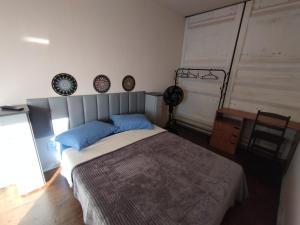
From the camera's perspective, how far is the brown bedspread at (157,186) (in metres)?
1.04

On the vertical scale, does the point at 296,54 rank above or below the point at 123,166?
above

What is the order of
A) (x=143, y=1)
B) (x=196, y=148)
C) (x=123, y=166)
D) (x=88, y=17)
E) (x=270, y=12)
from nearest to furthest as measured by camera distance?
(x=123, y=166) < (x=196, y=148) < (x=88, y=17) < (x=270, y=12) < (x=143, y=1)

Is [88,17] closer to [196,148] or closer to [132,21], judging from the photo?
[132,21]

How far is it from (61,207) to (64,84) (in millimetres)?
1518

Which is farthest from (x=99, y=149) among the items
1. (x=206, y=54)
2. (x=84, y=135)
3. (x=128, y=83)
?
(x=206, y=54)

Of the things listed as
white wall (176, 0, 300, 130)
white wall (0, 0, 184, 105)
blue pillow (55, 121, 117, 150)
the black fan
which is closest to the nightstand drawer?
white wall (176, 0, 300, 130)

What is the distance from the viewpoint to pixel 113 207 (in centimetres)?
107

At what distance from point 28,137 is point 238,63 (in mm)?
3596

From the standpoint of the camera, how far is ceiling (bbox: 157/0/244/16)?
8.85ft

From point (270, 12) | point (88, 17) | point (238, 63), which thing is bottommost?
point (238, 63)

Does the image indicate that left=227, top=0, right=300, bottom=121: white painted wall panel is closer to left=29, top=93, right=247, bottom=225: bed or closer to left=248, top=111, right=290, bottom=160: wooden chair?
left=248, top=111, right=290, bottom=160: wooden chair

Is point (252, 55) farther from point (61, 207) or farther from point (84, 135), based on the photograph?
point (61, 207)

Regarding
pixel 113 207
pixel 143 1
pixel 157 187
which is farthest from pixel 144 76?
pixel 113 207

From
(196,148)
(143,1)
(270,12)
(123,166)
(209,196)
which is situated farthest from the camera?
(143,1)
